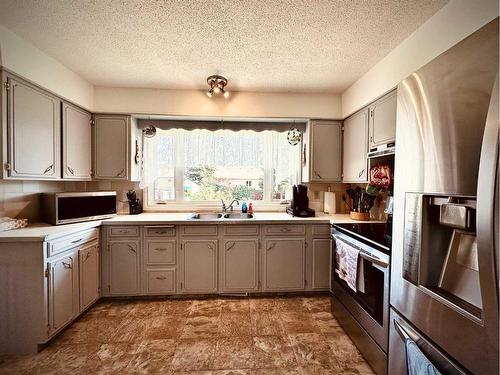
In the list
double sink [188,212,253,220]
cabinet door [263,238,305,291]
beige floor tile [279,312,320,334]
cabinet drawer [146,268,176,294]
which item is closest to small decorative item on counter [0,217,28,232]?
cabinet drawer [146,268,176,294]

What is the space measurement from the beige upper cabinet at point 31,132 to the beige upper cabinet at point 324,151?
2656 millimetres

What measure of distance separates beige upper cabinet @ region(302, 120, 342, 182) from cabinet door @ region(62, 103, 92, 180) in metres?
2.57

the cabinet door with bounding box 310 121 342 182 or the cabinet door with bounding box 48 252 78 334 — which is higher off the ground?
the cabinet door with bounding box 310 121 342 182

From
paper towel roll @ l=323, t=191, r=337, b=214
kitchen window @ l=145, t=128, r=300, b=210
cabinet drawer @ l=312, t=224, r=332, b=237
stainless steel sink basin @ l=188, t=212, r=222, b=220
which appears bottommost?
cabinet drawer @ l=312, t=224, r=332, b=237

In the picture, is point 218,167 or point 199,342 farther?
point 218,167

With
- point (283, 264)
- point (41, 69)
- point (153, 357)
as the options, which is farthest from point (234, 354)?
point (41, 69)

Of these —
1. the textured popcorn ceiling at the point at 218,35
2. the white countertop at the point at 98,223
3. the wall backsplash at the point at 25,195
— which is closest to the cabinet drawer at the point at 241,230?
the white countertop at the point at 98,223

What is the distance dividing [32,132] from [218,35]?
1730 mm

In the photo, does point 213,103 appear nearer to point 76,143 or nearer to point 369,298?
point 76,143

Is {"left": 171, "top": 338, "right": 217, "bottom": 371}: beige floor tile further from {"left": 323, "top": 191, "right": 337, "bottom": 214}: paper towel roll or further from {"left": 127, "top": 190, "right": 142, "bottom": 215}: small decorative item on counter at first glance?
{"left": 323, "top": 191, "right": 337, "bottom": 214}: paper towel roll

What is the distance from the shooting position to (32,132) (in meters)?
1.94

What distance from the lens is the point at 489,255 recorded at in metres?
0.75

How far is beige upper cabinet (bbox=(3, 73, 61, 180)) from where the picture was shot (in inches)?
69.7

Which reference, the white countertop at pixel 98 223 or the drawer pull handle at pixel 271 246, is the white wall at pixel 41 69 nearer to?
the white countertop at pixel 98 223
